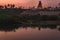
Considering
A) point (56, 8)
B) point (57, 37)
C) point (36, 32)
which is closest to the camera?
point (57, 37)

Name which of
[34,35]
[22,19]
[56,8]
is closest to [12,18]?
[22,19]

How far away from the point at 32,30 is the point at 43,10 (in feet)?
18.5

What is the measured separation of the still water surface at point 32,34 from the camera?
14422 mm

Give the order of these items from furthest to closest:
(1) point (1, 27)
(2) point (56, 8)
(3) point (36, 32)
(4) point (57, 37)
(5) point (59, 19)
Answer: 1. (2) point (56, 8)
2. (5) point (59, 19)
3. (1) point (1, 27)
4. (3) point (36, 32)
5. (4) point (57, 37)

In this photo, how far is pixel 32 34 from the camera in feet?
51.0

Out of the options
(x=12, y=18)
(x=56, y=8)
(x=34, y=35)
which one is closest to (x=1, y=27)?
(x=12, y=18)

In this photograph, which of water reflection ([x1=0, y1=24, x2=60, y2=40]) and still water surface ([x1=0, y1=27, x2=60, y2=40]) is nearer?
still water surface ([x1=0, y1=27, x2=60, y2=40])

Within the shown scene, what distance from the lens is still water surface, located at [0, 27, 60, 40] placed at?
14.4 meters

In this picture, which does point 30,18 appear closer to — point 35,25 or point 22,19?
point 22,19

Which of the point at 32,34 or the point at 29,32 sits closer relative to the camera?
the point at 32,34

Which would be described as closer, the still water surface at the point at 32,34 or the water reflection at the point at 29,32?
the still water surface at the point at 32,34

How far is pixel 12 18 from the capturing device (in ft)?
61.9

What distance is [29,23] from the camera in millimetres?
18656

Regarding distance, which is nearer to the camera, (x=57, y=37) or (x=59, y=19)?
(x=57, y=37)
